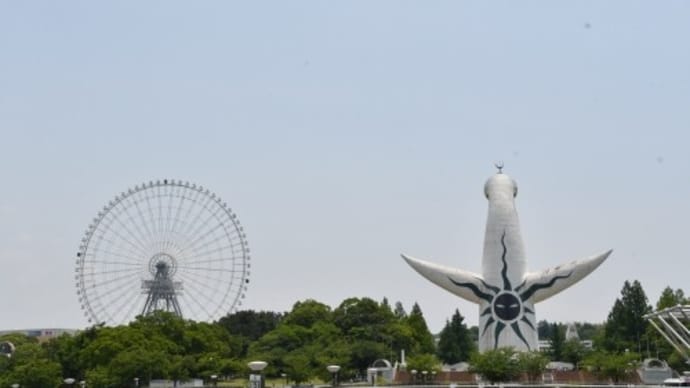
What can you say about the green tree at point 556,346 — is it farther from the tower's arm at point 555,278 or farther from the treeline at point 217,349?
the tower's arm at point 555,278

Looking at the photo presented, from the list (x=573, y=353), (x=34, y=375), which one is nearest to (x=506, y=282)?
(x=573, y=353)

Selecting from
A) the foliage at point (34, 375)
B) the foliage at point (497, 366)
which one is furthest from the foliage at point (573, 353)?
the foliage at point (34, 375)

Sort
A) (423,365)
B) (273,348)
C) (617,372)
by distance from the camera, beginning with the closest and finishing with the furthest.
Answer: (617,372) → (423,365) → (273,348)

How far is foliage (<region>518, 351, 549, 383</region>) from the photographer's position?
185 feet

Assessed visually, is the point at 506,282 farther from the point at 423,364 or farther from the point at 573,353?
the point at 573,353

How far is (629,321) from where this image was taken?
256 ft

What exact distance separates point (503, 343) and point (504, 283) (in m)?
3.63

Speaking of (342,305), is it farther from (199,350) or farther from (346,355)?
(199,350)

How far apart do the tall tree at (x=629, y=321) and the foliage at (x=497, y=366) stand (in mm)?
21585

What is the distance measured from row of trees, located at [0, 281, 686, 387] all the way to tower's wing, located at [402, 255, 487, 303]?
407 cm

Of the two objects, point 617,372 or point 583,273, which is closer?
point 617,372

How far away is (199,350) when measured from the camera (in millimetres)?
64250

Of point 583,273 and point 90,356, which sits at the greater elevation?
point 583,273

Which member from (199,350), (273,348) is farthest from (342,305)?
(199,350)
